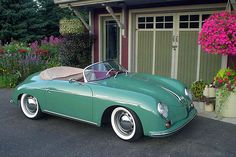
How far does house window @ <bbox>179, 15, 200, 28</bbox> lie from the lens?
288 inches

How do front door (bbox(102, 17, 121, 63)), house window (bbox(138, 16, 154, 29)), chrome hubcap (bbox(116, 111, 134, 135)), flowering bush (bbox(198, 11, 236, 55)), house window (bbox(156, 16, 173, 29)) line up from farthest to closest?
front door (bbox(102, 17, 121, 63)) → house window (bbox(138, 16, 154, 29)) → house window (bbox(156, 16, 173, 29)) → flowering bush (bbox(198, 11, 236, 55)) → chrome hubcap (bbox(116, 111, 134, 135))

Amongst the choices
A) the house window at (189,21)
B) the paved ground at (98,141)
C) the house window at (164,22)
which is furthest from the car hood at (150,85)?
the house window at (164,22)

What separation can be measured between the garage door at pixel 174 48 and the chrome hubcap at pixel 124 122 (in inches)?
153

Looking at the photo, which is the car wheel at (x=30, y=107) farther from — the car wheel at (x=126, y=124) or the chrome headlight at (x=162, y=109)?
the chrome headlight at (x=162, y=109)

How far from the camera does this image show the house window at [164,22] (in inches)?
308

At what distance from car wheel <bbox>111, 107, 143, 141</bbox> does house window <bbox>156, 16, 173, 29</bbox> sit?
4.38m

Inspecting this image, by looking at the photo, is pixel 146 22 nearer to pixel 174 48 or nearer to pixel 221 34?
pixel 174 48

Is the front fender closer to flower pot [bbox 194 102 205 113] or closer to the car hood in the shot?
the car hood

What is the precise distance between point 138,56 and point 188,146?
16.7 ft

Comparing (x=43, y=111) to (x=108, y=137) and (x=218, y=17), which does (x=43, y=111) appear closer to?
(x=108, y=137)

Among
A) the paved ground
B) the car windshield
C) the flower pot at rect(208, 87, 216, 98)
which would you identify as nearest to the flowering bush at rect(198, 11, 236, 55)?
the flower pot at rect(208, 87, 216, 98)

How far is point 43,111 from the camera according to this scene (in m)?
5.04

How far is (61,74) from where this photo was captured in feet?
17.6

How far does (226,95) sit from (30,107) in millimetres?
3673
